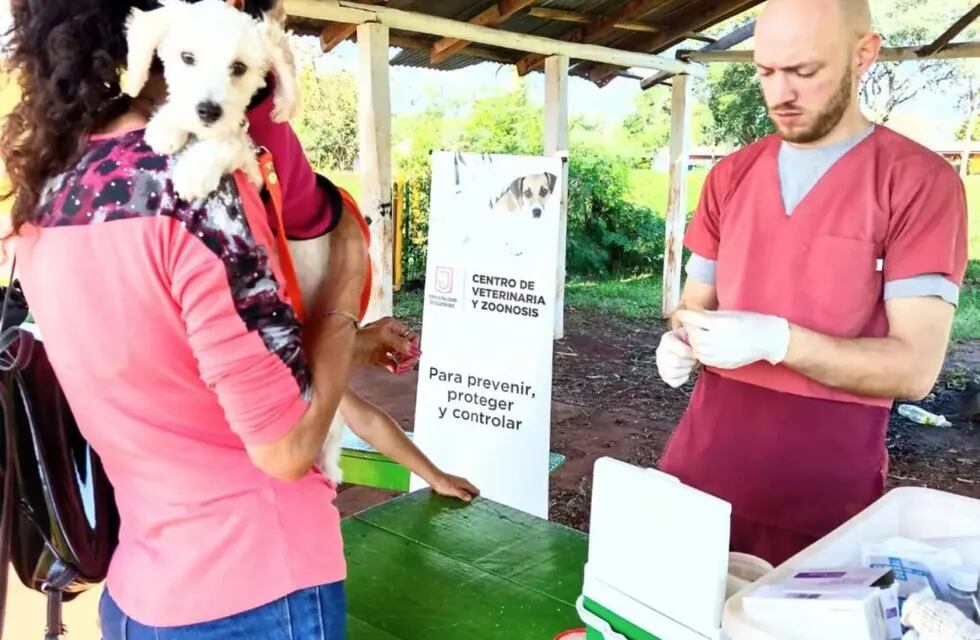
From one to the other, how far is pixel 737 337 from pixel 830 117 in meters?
0.57

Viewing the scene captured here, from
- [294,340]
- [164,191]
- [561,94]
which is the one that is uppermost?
[561,94]

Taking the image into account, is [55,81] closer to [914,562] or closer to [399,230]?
[914,562]

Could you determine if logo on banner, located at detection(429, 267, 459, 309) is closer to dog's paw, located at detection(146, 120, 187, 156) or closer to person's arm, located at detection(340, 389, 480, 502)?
person's arm, located at detection(340, 389, 480, 502)

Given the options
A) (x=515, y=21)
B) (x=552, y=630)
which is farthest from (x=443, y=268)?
(x=515, y=21)

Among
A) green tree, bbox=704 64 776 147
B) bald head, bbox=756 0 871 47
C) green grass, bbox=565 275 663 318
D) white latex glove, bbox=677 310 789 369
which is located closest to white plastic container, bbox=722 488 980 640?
white latex glove, bbox=677 310 789 369

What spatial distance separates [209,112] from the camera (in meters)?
1.06

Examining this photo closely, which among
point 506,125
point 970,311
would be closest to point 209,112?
point 970,311

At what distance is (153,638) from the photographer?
3.38ft

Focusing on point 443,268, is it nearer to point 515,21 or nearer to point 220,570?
point 220,570

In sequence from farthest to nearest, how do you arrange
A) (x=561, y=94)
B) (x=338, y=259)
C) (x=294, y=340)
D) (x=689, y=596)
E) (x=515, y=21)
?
1. (x=561, y=94)
2. (x=515, y=21)
3. (x=338, y=259)
4. (x=294, y=340)
5. (x=689, y=596)

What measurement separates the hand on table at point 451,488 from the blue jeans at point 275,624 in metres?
1.13

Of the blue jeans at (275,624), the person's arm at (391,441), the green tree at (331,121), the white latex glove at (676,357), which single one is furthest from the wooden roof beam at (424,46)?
the green tree at (331,121)

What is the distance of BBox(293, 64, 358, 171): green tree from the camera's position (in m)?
14.5

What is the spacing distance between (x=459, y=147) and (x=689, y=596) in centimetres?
1390
